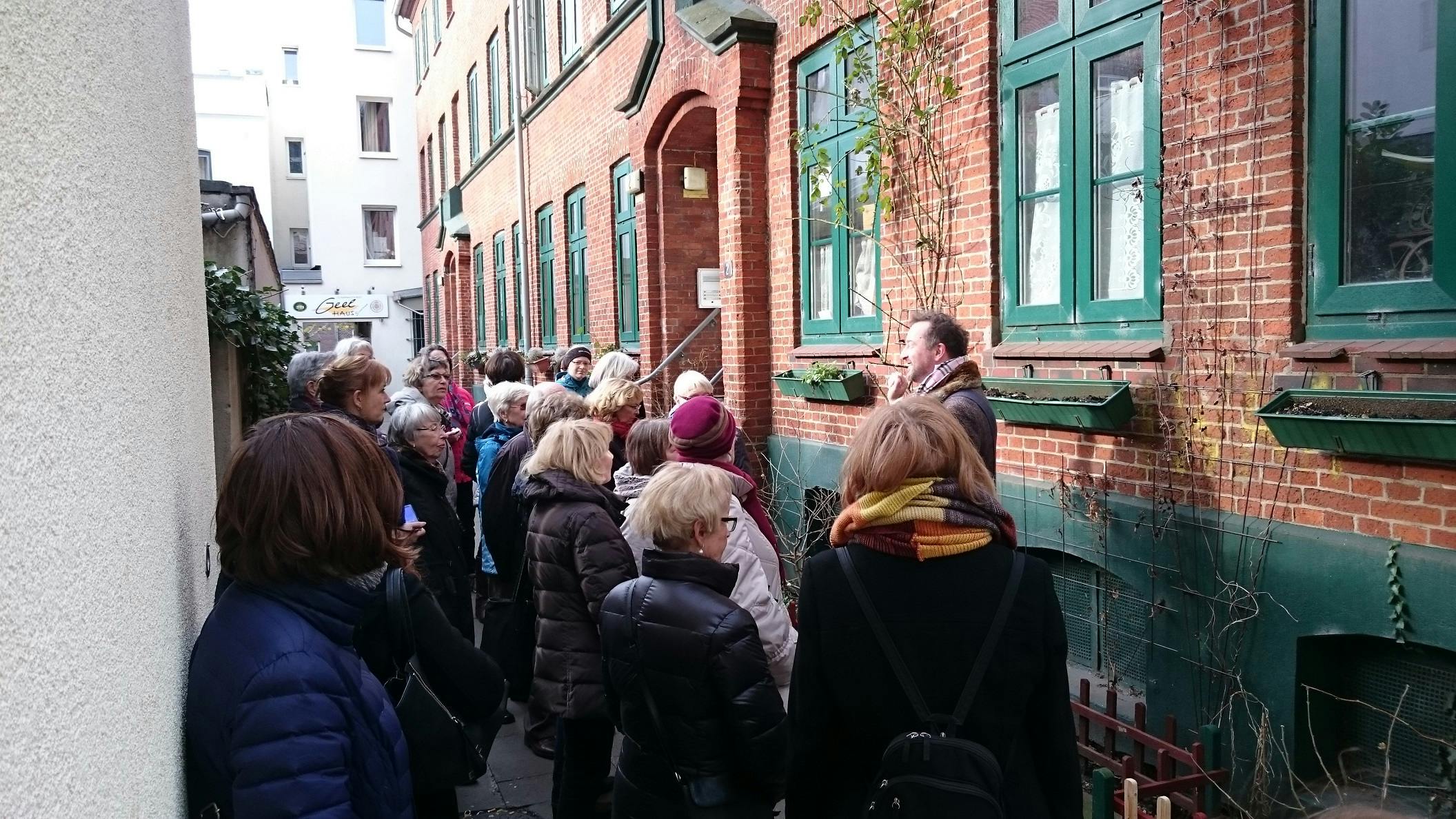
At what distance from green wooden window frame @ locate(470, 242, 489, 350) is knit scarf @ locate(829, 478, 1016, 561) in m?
19.8

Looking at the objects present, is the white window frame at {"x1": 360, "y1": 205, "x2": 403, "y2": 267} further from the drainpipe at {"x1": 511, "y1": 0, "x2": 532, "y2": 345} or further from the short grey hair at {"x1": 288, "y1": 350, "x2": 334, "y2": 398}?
the short grey hair at {"x1": 288, "y1": 350, "x2": 334, "y2": 398}

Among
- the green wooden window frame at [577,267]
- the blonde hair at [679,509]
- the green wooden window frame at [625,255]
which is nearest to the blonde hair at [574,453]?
the blonde hair at [679,509]

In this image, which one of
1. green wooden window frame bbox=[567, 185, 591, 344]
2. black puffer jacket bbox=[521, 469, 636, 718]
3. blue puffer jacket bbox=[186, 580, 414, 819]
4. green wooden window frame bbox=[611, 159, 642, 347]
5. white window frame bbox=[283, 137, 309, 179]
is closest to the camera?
blue puffer jacket bbox=[186, 580, 414, 819]

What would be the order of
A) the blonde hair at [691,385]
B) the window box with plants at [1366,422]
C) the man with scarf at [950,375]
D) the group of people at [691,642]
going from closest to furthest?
the group of people at [691,642] → the window box with plants at [1366,422] → the man with scarf at [950,375] → the blonde hair at [691,385]

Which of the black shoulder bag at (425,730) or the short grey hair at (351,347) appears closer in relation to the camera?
the black shoulder bag at (425,730)

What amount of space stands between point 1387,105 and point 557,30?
41.8 ft

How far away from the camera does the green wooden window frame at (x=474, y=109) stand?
69.2ft

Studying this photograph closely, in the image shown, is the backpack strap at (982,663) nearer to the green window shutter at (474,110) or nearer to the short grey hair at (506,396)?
the short grey hair at (506,396)

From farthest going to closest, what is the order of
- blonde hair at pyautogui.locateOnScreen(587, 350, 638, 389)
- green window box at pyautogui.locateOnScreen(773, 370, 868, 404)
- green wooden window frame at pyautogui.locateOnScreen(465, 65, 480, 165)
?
green wooden window frame at pyautogui.locateOnScreen(465, 65, 480, 165), green window box at pyautogui.locateOnScreen(773, 370, 868, 404), blonde hair at pyautogui.locateOnScreen(587, 350, 638, 389)

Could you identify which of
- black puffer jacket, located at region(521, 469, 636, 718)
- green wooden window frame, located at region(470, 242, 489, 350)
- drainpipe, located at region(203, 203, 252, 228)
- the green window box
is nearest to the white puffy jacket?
black puffer jacket, located at region(521, 469, 636, 718)

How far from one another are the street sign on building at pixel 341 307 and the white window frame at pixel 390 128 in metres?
5.54

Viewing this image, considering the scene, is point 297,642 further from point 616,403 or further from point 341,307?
point 341,307

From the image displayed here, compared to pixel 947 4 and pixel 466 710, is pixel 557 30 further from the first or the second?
pixel 466 710

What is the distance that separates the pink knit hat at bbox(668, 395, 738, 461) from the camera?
4367 mm
